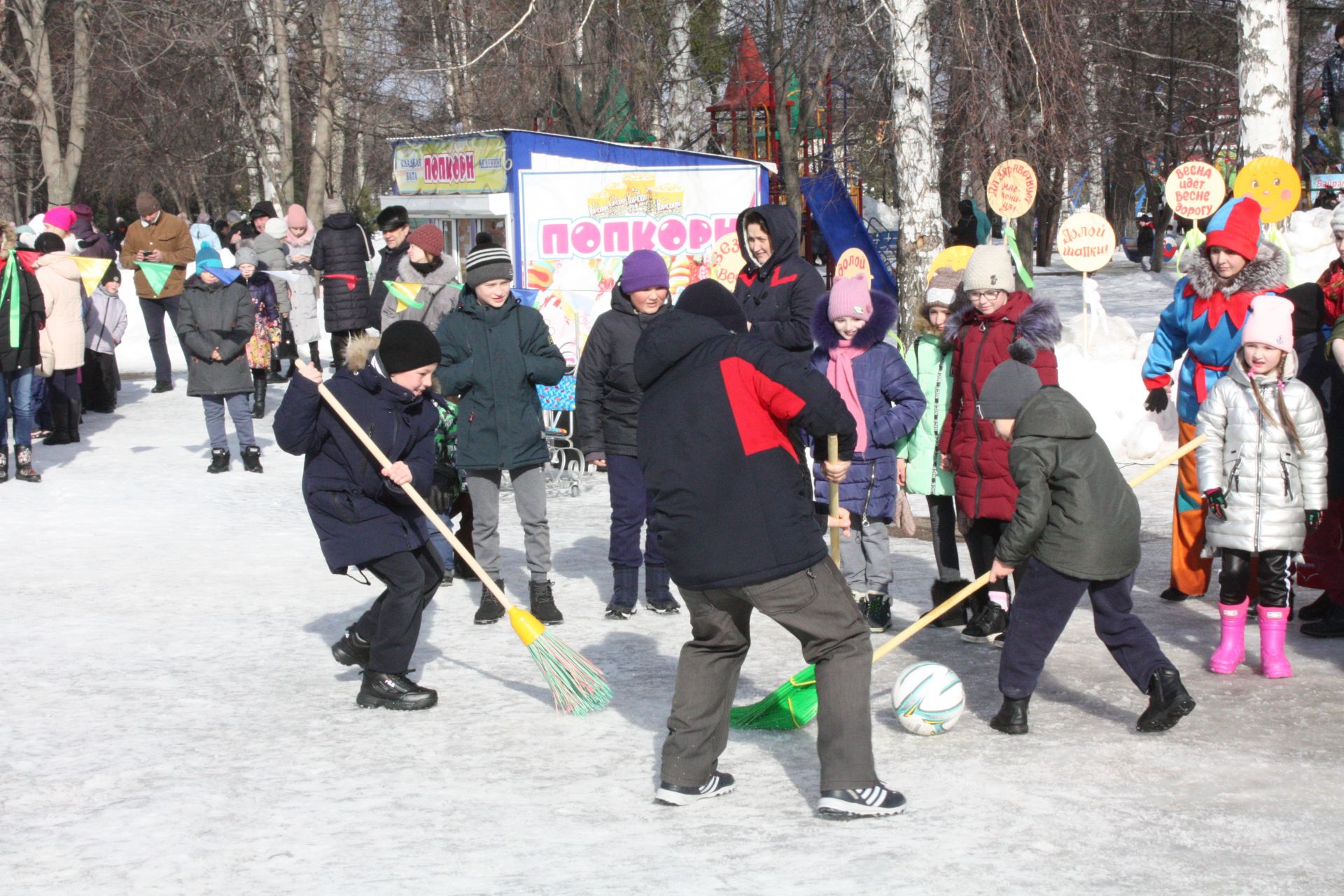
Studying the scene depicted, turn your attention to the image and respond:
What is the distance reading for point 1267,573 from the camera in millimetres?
5707

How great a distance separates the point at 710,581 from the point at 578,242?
303 inches

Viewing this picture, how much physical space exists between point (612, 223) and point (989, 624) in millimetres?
6074

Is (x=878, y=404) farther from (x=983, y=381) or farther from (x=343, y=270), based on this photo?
(x=343, y=270)

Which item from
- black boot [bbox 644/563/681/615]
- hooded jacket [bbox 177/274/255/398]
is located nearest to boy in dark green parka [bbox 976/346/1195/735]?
black boot [bbox 644/563/681/615]

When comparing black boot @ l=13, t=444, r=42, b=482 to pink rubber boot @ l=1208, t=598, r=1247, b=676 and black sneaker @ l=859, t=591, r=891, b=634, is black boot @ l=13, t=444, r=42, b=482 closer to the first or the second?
black sneaker @ l=859, t=591, r=891, b=634

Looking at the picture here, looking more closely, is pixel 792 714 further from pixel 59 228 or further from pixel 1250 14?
pixel 59 228

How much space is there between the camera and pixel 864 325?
639 centimetres

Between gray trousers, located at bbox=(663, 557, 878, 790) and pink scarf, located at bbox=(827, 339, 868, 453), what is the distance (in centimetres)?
203

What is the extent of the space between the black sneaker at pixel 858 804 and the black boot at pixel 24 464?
8271mm

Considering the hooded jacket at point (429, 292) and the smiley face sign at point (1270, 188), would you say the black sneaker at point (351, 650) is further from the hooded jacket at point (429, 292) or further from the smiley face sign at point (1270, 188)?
the smiley face sign at point (1270, 188)

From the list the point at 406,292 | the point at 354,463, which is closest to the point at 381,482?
the point at 354,463

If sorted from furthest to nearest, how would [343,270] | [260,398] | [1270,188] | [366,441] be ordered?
[260,398], [343,270], [1270,188], [366,441]

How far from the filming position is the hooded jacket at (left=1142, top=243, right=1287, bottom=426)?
6.39 metres

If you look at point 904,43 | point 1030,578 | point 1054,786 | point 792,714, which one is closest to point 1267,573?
point 1030,578
